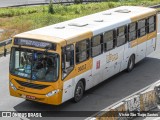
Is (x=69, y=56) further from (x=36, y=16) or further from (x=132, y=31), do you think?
(x=36, y=16)

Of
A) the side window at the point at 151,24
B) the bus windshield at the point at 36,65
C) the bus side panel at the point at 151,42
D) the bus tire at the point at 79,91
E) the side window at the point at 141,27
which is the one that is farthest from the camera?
the bus side panel at the point at 151,42

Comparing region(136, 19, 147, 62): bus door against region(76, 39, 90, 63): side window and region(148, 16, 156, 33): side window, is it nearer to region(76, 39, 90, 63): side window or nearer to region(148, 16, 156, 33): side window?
region(148, 16, 156, 33): side window

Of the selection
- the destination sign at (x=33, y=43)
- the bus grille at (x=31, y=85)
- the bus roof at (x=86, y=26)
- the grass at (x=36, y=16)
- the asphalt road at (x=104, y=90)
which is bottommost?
the asphalt road at (x=104, y=90)

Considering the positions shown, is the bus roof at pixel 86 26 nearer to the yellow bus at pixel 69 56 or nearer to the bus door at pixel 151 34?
the yellow bus at pixel 69 56

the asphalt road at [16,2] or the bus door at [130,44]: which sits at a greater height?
the bus door at [130,44]

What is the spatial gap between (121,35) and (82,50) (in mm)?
3806

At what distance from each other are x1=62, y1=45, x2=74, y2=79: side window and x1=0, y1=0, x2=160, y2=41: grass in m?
14.0

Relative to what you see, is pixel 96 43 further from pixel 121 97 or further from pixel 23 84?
pixel 23 84

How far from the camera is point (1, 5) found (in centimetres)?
5081

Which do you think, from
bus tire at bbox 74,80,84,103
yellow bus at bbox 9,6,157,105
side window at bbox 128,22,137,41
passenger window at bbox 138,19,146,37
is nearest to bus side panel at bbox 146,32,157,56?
passenger window at bbox 138,19,146,37

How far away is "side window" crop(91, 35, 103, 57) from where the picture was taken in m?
18.8

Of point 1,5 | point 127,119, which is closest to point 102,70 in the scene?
point 127,119

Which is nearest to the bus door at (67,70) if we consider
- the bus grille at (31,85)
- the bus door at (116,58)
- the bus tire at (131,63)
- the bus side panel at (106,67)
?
the bus grille at (31,85)

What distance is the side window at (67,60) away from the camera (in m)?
→ 16.5
